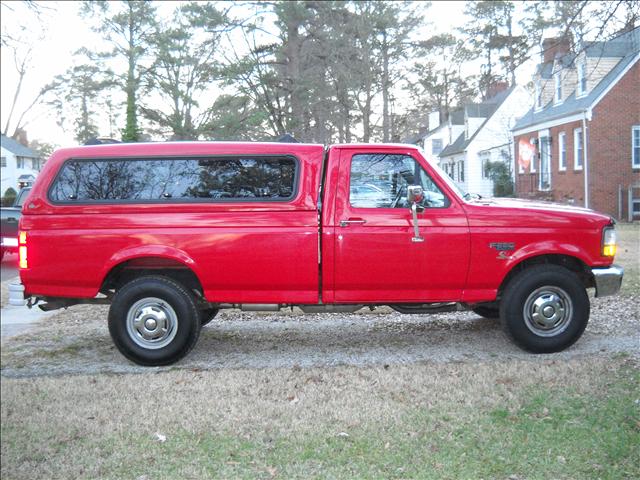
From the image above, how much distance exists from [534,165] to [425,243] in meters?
25.4

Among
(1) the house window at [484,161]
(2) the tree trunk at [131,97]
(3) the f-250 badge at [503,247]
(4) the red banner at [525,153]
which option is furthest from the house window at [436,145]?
(3) the f-250 badge at [503,247]

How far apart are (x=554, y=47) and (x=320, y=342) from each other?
4898mm

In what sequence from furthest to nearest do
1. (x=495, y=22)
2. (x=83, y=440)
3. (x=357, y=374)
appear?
(x=495, y=22) → (x=357, y=374) → (x=83, y=440)

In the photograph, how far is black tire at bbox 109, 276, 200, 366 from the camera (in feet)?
19.5

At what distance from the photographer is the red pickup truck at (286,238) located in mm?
5906

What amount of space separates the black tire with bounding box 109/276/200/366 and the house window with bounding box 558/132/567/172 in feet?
74.7

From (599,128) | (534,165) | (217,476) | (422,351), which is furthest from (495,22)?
(534,165)

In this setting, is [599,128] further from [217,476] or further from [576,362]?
[217,476]

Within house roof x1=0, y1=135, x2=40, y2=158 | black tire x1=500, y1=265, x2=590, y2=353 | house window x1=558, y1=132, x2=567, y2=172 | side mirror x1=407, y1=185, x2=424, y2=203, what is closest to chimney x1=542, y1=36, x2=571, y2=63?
black tire x1=500, y1=265, x2=590, y2=353

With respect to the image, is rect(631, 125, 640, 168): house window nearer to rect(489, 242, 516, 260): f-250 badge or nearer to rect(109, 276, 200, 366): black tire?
rect(489, 242, 516, 260): f-250 badge

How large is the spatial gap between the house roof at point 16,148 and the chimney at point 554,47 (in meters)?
57.8

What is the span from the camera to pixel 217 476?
12.8 feet

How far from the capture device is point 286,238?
5887mm

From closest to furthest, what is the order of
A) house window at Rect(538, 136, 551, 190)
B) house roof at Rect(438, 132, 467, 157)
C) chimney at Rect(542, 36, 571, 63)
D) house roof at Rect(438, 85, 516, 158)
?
chimney at Rect(542, 36, 571, 63), house window at Rect(538, 136, 551, 190), house roof at Rect(438, 85, 516, 158), house roof at Rect(438, 132, 467, 157)
